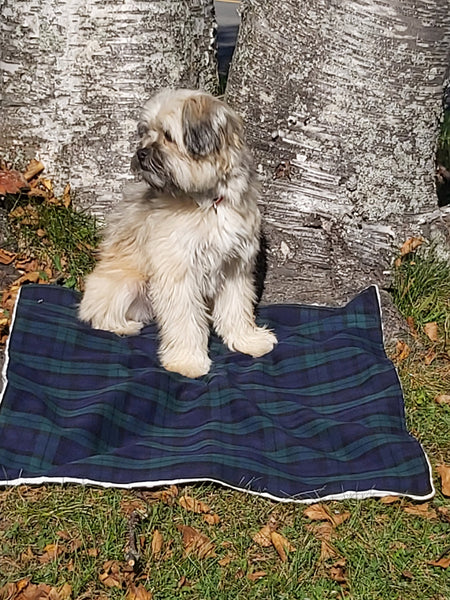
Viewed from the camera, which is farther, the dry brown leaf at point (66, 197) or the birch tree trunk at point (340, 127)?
the dry brown leaf at point (66, 197)

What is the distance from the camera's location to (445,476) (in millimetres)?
3834

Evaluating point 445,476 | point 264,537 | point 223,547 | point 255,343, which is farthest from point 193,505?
point 255,343

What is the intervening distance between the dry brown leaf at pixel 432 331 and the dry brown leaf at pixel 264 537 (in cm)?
202

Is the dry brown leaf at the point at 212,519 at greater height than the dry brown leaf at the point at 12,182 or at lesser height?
lesser

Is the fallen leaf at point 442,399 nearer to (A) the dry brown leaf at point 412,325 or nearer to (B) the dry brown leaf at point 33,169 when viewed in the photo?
(A) the dry brown leaf at point 412,325

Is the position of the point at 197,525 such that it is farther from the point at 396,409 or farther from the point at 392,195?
the point at 392,195

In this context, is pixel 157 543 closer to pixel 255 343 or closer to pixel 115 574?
pixel 115 574

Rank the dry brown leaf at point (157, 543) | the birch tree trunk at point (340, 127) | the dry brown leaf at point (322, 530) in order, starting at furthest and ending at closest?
1. the birch tree trunk at point (340, 127)
2. the dry brown leaf at point (322, 530)
3. the dry brown leaf at point (157, 543)

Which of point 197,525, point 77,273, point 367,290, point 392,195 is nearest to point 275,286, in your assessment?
point 367,290

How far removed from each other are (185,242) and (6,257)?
1.54 metres

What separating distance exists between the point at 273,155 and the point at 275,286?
2.86 feet

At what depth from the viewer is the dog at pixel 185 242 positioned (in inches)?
162

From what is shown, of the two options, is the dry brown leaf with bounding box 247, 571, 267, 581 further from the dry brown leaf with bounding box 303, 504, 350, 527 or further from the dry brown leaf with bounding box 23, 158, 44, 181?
the dry brown leaf with bounding box 23, 158, 44, 181

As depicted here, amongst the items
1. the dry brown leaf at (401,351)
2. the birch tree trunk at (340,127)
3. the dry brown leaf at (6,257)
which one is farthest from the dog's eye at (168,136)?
the dry brown leaf at (401,351)
